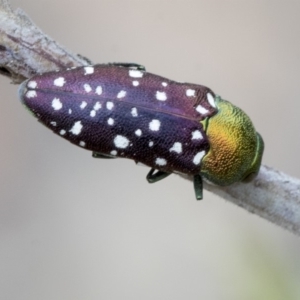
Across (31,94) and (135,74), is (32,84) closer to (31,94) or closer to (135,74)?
(31,94)

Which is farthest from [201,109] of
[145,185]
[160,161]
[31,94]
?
[145,185]

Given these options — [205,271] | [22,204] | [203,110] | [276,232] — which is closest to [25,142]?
[22,204]

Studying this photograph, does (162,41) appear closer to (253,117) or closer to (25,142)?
(253,117)

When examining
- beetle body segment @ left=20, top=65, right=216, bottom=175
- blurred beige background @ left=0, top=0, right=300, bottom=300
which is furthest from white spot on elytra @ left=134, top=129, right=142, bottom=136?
blurred beige background @ left=0, top=0, right=300, bottom=300

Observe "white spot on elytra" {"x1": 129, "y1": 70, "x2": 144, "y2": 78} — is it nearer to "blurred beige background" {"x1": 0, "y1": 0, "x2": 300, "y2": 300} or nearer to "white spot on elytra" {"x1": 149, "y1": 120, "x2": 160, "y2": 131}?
"white spot on elytra" {"x1": 149, "y1": 120, "x2": 160, "y2": 131}

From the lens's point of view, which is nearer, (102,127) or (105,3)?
(102,127)

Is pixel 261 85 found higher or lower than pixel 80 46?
higher
